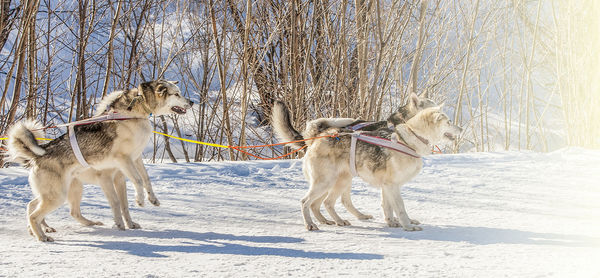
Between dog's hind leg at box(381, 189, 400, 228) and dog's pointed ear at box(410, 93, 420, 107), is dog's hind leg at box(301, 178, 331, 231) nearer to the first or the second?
dog's hind leg at box(381, 189, 400, 228)

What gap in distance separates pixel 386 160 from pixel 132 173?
2.07m

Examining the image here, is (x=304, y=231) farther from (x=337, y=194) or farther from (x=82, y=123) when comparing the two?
(x=82, y=123)

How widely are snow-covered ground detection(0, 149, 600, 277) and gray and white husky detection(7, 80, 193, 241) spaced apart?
32 cm

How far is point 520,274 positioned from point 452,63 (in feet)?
33.4

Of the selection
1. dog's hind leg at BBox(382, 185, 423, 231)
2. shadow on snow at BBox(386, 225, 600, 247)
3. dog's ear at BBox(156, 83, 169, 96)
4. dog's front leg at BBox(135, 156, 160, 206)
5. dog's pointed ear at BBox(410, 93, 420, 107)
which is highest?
dog's ear at BBox(156, 83, 169, 96)

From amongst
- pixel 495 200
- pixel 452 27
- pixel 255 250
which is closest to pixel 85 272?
pixel 255 250

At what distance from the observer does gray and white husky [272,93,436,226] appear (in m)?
4.86

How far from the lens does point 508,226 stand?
4.50m

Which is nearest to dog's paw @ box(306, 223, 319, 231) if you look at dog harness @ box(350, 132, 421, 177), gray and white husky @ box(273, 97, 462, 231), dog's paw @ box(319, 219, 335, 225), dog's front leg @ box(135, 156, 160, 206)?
gray and white husky @ box(273, 97, 462, 231)

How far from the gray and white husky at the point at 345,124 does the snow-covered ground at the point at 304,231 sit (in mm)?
170

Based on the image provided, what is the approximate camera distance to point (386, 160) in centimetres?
451

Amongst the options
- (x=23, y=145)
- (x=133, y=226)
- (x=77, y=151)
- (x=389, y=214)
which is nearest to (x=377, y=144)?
(x=389, y=214)

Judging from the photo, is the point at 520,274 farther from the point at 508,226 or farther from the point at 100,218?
the point at 100,218

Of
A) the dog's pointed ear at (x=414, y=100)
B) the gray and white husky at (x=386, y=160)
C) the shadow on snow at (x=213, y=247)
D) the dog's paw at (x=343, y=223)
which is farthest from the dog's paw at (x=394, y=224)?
the dog's pointed ear at (x=414, y=100)
